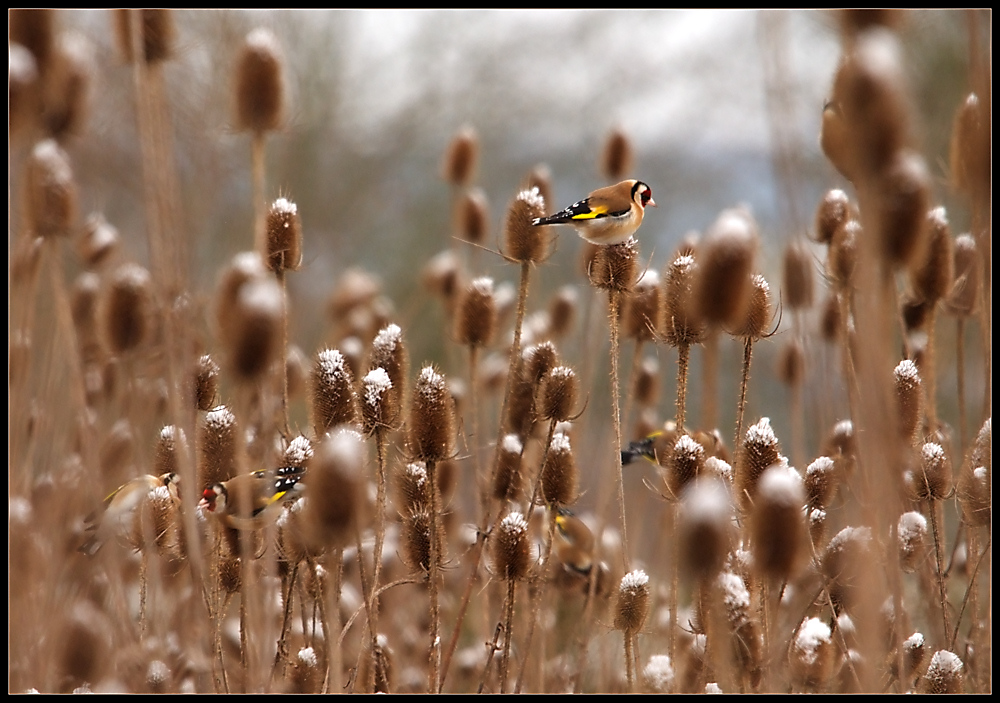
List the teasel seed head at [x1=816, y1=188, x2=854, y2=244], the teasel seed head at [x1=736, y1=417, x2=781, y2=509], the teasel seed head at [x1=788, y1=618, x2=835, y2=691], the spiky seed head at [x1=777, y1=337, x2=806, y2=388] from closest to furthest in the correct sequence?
the teasel seed head at [x1=788, y1=618, x2=835, y2=691], the teasel seed head at [x1=736, y1=417, x2=781, y2=509], the teasel seed head at [x1=816, y1=188, x2=854, y2=244], the spiky seed head at [x1=777, y1=337, x2=806, y2=388]

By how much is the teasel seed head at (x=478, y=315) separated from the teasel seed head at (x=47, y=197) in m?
1.05

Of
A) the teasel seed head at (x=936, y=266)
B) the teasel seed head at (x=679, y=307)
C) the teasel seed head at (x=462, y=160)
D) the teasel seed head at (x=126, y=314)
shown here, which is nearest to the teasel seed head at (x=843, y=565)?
the teasel seed head at (x=679, y=307)

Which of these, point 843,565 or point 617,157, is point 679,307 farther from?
point 617,157

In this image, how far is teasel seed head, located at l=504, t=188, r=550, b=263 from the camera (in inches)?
83.1

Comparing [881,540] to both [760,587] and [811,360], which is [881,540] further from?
[811,360]

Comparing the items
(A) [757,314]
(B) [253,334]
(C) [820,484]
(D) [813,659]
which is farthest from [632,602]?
(B) [253,334]

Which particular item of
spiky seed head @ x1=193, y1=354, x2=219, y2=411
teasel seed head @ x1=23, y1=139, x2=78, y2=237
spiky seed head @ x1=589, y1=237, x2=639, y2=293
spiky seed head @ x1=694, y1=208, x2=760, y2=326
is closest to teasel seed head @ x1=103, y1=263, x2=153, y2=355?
teasel seed head @ x1=23, y1=139, x2=78, y2=237

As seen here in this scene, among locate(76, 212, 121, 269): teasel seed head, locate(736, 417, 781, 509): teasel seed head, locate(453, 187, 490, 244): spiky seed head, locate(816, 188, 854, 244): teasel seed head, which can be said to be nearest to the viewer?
locate(736, 417, 781, 509): teasel seed head

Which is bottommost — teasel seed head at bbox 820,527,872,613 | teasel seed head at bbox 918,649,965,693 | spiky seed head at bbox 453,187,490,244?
teasel seed head at bbox 918,649,965,693

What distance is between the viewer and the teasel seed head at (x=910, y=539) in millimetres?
1871

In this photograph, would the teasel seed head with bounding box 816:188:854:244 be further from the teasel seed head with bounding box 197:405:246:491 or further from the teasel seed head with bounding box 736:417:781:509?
the teasel seed head with bounding box 197:405:246:491

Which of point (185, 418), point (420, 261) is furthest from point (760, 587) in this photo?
point (420, 261)

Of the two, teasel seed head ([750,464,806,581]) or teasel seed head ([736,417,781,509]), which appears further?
teasel seed head ([736,417,781,509])

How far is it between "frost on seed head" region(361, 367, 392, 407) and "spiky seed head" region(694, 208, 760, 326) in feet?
2.46
